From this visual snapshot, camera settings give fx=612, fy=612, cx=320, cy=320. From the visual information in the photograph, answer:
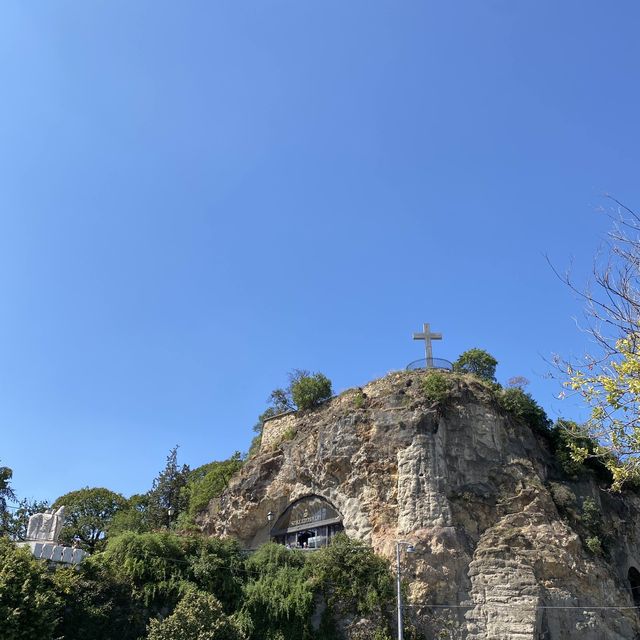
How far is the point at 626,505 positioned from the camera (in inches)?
1168

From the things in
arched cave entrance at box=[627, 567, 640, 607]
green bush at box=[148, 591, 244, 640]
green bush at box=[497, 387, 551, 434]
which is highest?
green bush at box=[497, 387, 551, 434]

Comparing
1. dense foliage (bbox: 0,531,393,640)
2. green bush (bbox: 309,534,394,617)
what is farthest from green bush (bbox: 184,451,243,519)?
green bush (bbox: 309,534,394,617)

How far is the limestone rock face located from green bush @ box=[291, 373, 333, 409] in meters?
0.71

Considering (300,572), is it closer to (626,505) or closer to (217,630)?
(217,630)

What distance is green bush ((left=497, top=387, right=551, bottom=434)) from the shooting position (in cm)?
2914

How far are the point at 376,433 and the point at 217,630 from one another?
11.2 meters

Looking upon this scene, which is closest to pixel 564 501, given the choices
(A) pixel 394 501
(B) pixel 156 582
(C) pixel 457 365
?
(A) pixel 394 501

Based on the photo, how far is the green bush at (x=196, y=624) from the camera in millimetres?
18672

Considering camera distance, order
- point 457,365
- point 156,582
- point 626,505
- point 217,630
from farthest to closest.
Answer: point 457,365 < point 626,505 < point 156,582 < point 217,630

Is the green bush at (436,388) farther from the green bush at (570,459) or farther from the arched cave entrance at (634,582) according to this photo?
the arched cave entrance at (634,582)

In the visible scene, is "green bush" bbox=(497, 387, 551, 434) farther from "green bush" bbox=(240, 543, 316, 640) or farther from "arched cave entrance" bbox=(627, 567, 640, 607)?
"green bush" bbox=(240, 543, 316, 640)

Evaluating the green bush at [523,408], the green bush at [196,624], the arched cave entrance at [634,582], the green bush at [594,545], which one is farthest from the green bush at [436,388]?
the green bush at [196,624]

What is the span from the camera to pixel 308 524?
2789 centimetres

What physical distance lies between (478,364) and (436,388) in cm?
685
